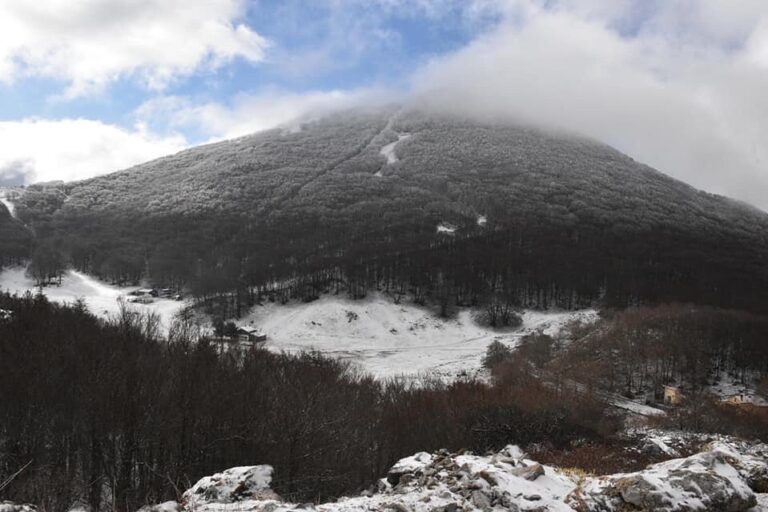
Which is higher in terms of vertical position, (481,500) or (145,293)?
(145,293)

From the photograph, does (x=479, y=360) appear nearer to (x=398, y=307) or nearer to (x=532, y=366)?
(x=532, y=366)

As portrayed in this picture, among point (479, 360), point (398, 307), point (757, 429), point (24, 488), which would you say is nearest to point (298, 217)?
point (398, 307)

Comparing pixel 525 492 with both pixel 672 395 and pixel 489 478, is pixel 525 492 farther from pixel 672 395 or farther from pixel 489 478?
pixel 672 395

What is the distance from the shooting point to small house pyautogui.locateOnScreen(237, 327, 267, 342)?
312ft

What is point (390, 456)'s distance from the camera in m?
32.2

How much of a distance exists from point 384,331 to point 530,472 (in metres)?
96.1

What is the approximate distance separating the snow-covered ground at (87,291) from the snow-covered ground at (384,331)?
22667 millimetres

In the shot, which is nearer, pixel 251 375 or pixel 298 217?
pixel 251 375

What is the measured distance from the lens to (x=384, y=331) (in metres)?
108

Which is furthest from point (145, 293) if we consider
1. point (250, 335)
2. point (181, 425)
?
point (181, 425)

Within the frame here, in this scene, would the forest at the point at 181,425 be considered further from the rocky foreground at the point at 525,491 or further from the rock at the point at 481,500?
the rock at the point at 481,500

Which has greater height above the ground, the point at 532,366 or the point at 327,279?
the point at 327,279

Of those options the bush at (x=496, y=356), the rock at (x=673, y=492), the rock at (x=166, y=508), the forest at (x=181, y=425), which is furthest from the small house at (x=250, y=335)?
the rock at (x=673, y=492)

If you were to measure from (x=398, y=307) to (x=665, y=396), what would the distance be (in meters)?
60.7
